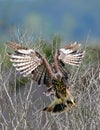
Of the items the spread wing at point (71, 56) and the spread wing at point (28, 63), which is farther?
the spread wing at point (71, 56)

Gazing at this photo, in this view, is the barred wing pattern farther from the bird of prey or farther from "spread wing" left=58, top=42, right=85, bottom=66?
"spread wing" left=58, top=42, right=85, bottom=66

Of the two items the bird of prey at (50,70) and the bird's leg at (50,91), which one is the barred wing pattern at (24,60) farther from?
the bird's leg at (50,91)

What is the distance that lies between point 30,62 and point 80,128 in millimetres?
1521

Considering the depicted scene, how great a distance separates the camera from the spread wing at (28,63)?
1.92m

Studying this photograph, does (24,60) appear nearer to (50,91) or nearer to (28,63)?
(28,63)

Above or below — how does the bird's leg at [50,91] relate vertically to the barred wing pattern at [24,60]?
below

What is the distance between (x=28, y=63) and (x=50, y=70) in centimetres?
13

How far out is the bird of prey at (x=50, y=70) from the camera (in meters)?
1.93

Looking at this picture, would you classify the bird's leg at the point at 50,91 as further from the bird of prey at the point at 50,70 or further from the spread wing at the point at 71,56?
the spread wing at the point at 71,56

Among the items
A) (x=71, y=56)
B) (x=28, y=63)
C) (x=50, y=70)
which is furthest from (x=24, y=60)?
(x=71, y=56)

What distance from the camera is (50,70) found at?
6.56ft

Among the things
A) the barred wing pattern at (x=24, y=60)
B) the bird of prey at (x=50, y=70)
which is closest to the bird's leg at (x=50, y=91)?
the bird of prey at (x=50, y=70)

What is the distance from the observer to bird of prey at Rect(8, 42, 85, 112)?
1935mm

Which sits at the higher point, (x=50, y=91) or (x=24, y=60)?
(x=24, y=60)
